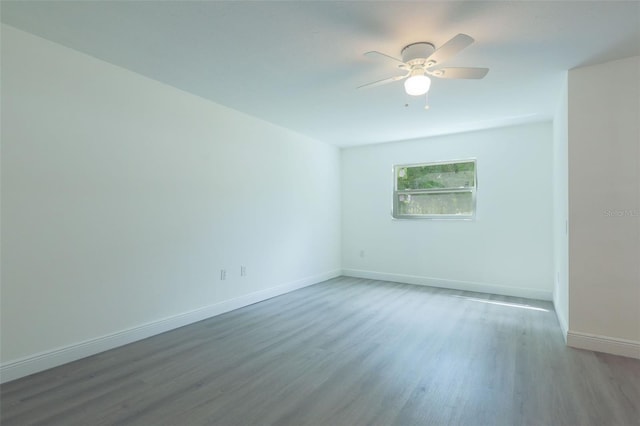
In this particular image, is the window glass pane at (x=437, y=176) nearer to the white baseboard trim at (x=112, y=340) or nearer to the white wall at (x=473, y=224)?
the white wall at (x=473, y=224)

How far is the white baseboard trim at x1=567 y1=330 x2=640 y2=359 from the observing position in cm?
255

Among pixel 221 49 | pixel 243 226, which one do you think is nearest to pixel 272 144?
pixel 243 226

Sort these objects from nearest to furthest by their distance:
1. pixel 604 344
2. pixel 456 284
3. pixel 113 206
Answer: pixel 604 344
pixel 113 206
pixel 456 284

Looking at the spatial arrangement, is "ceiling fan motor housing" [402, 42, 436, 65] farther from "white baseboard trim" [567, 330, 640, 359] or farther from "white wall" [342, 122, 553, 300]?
"white wall" [342, 122, 553, 300]

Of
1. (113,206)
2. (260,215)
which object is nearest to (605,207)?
(260,215)

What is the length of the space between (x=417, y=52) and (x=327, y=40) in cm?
65

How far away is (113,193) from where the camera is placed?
2.75 metres

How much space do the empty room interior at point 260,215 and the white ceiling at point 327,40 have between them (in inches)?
0.7

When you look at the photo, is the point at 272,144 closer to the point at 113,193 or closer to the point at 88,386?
the point at 113,193

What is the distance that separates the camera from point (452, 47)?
2043 mm

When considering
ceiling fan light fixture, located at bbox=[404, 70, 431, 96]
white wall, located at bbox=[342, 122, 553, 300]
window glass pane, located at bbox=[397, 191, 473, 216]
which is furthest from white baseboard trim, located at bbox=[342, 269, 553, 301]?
ceiling fan light fixture, located at bbox=[404, 70, 431, 96]

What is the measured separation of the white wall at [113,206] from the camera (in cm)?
224

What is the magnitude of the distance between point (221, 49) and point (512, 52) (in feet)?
7.31

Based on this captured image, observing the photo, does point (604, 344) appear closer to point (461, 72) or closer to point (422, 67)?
point (461, 72)
